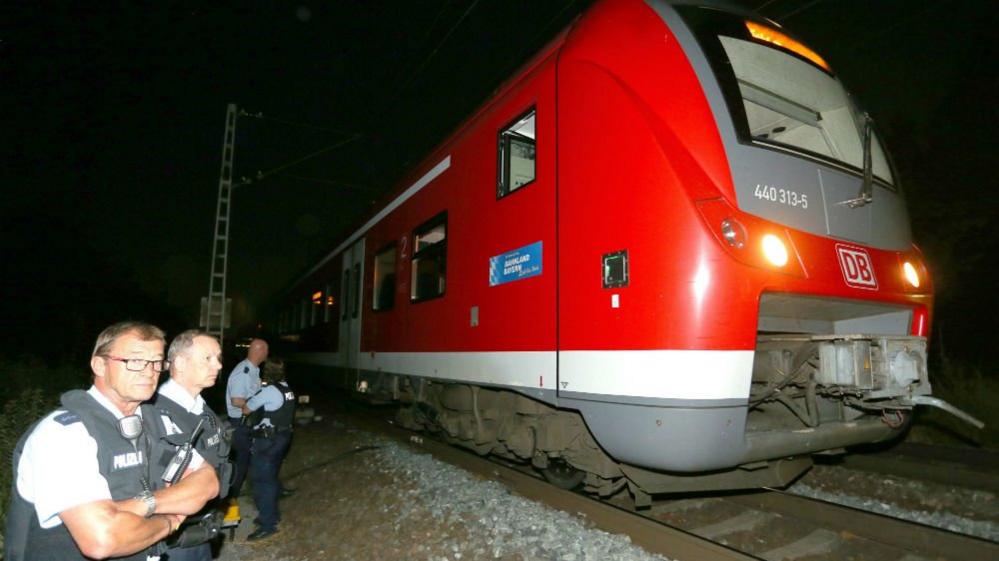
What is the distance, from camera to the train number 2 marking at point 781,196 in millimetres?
3291

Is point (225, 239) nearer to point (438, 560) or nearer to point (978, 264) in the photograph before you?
point (438, 560)

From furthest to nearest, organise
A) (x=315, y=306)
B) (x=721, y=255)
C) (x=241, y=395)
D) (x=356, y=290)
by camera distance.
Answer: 1. (x=315, y=306)
2. (x=356, y=290)
3. (x=241, y=395)
4. (x=721, y=255)

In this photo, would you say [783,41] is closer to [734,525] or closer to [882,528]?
[882,528]

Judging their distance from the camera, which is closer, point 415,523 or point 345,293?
point 415,523

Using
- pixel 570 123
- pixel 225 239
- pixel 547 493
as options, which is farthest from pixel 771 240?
pixel 225 239

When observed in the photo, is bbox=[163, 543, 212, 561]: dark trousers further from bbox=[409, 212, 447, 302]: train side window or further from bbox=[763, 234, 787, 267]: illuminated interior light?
bbox=[409, 212, 447, 302]: train side window

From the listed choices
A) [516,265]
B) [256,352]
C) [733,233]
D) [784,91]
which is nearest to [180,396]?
[516,265]

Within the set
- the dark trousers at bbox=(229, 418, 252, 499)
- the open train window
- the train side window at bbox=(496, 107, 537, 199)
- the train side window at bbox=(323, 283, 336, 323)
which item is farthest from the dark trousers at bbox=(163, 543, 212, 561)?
the open train window

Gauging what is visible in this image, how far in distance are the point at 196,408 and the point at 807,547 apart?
3.83m

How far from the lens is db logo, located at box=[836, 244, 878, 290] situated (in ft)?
11.4

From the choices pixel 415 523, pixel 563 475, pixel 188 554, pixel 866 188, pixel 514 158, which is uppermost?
pixel 514 158

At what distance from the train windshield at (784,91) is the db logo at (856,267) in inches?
24.9

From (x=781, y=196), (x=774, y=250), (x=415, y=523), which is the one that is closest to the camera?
(x=774, y=250)

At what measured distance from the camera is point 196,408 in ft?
8.52
